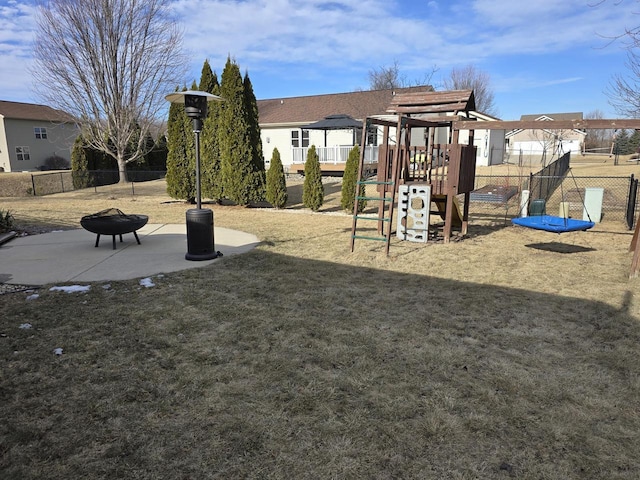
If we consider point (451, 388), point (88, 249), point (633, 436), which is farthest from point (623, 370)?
point (88, 249)

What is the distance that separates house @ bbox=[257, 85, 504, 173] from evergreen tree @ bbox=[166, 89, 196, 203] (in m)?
8.21

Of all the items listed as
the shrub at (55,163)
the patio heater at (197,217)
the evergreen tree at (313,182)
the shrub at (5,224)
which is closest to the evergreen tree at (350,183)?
the evergreen tree at (313,182)

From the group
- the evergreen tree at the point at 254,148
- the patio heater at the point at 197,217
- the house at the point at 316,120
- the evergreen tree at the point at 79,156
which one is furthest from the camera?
the house at the point at 316,120

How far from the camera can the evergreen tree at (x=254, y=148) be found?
41.3ft

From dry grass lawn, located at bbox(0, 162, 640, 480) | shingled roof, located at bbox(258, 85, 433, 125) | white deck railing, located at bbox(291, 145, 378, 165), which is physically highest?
shingled roof, located at bbox(258, 85, 433, 125)

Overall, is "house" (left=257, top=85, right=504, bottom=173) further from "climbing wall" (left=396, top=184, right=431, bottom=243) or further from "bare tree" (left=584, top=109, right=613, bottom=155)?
"bare tree" (left=584, top=109, right=613, bottom=155)

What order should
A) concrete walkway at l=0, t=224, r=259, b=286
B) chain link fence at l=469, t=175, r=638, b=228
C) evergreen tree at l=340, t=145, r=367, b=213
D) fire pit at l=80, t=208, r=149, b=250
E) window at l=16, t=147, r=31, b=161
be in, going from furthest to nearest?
window at l=16, t=147, r=31, b=161, evergreen tree at l=340, t=145, r=367, b=213, chain link fence at l=469, t=175, r=638, b=228, fire pit at l=80, t=208, r=149, b=250, concrete walkway at l=0, t=224, r=259, b=286

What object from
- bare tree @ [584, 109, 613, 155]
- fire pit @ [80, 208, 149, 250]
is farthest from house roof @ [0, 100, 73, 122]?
bare tree @ [584, 109, 613, 155]

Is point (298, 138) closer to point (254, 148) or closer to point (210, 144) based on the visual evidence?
point (210, 144)

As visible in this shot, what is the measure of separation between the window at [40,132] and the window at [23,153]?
4.87 feet

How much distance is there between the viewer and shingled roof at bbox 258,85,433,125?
2435 centimetres

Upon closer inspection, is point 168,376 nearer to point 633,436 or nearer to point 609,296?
point 633,436

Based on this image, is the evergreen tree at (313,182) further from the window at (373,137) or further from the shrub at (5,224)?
the window at (373,137)

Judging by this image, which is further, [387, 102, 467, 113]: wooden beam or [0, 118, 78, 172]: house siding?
[0, 118, 78, 172]: house siding
